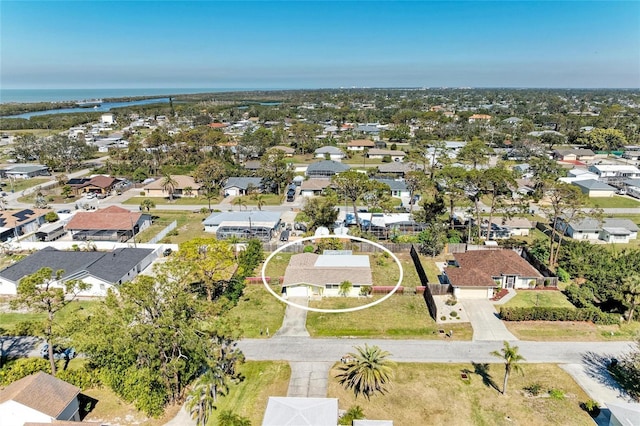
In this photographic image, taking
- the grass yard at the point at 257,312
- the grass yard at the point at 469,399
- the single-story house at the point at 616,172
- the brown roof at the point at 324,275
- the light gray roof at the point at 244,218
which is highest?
the single-story house at the point at 616,172

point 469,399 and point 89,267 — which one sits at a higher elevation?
point 89,267

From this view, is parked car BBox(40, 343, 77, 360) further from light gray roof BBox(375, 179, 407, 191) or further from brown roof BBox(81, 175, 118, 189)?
light gray roof BBox(375, 179, 407, 191)

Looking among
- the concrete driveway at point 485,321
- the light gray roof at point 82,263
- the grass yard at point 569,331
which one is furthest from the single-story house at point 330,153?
the grass yard at point 569,331

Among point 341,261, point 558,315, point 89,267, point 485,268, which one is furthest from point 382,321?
point 89,267

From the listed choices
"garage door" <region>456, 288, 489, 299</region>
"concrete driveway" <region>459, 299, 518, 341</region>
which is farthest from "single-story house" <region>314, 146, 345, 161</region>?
"concrete driveway" <region>459, 299, 518, 341</region>

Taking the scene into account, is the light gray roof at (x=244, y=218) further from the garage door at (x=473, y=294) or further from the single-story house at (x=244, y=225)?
the garage door at (x=473, y=294)

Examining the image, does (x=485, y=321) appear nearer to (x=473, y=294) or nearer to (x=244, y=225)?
(x=473, y=294)
